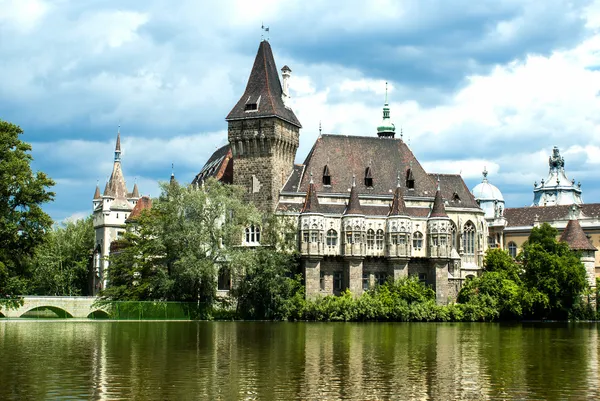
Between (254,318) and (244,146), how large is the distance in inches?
718

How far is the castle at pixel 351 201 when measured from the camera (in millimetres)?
78125

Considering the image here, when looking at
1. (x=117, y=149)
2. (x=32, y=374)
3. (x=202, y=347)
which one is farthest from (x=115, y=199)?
(x=32, y=374)

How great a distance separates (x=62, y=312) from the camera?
7175 cm

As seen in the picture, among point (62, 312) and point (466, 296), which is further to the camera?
point (466, 296)

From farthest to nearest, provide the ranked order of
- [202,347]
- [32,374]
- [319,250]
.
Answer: [319,250] → [202,347] → [32,374]

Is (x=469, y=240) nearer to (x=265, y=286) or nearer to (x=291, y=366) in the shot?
(x=265, y=286)

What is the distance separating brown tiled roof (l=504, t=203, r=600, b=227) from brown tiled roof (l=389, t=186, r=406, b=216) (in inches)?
1503

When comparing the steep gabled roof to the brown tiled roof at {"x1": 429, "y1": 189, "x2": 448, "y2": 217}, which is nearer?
the steep gabled roof

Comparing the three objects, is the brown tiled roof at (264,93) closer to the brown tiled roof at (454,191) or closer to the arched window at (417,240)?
the arched window at (417,240)

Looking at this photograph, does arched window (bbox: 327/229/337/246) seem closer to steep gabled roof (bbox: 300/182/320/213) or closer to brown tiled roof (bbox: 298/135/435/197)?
steep gabled roof (bbox: 300/182/320/213)

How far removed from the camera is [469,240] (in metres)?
86.3

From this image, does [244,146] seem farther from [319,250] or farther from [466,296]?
[466,296]

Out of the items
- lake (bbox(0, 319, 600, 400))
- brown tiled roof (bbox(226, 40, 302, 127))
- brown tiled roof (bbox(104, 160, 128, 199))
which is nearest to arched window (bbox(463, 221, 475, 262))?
brown tiled roof (bbox(226, 40, 302, 127))

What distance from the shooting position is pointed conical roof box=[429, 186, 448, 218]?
8119 cm
